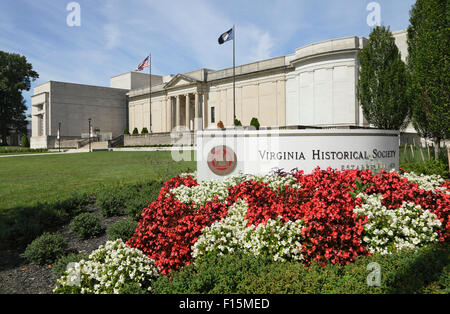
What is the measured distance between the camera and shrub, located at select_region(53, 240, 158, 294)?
12.4 feet

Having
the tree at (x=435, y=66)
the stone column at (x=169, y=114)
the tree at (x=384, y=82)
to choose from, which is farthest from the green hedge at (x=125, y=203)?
the stone column at (x=169, y=114)

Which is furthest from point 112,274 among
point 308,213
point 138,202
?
point 138,202

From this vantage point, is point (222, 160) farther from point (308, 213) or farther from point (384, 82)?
point (384, 82)

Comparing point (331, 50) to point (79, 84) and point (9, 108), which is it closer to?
point (79, 84)

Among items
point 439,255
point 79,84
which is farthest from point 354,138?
point 79,84

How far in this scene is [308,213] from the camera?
188 inches

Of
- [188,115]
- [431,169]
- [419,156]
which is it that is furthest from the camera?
[188,115]

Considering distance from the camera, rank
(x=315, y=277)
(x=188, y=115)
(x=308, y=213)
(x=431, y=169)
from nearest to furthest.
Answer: (x=315, y=277) < (x=308, y=213) < (x=431, y=169) < (x=188, y=115)

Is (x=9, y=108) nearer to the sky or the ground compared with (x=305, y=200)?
nearer to the sky

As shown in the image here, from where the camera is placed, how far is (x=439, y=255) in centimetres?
396

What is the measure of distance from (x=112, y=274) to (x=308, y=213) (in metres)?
2.84

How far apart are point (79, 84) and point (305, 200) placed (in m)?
71.9

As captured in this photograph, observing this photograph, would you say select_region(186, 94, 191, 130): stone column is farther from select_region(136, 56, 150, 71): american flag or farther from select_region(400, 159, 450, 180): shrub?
Result: select_region(400, 159, 450, 180): shrub

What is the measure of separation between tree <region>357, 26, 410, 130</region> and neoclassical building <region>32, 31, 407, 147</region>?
9814 mm
